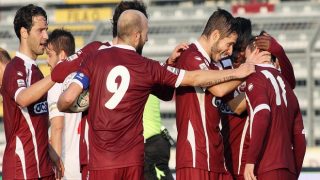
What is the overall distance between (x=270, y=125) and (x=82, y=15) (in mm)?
10190

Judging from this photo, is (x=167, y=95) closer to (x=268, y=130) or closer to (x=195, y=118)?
(x=195, y=118)

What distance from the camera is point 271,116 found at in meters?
8.49

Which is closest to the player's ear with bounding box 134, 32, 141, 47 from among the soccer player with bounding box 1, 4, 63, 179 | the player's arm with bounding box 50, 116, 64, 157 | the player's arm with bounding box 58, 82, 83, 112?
the player's arm with bounding box 58, 82, 83, 112

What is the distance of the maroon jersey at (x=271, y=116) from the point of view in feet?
27.3

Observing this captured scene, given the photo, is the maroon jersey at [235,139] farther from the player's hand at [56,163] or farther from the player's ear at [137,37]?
the player's hand at [56,163]

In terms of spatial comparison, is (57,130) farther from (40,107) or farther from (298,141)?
(298,141)

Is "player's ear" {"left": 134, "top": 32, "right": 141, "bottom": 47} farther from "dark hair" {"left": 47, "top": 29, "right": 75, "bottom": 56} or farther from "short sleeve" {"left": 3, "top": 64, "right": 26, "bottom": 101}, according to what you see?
"dark hair" {"left": 47, "top": 29, "right": 75, "bottom": 56}

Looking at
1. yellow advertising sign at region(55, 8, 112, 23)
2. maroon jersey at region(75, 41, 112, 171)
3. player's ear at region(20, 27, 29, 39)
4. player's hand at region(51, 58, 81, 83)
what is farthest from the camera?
yellow advertising sign at region(55, 8, 112, 23)

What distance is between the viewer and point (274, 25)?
49.4 feet

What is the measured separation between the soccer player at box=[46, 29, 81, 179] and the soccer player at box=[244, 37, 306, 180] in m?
2.21

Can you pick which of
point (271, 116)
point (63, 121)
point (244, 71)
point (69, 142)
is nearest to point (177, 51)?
point (244, 71)

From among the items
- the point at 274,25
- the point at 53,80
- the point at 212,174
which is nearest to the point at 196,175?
the point at 212,174

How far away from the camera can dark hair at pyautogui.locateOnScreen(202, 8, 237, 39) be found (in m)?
8.42

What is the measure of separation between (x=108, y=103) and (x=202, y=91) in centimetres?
88
